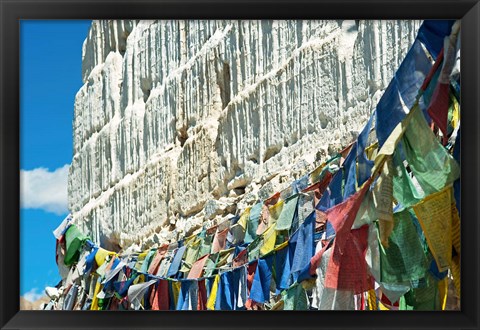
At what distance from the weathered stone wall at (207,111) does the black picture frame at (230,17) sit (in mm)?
4595

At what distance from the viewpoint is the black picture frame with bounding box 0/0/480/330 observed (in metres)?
6.25

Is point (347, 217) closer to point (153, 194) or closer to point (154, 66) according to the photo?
point (153, 194)

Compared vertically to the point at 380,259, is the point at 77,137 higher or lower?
higher

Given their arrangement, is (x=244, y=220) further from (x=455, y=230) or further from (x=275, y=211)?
(x=455, y=230)

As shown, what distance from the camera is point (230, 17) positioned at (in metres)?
6.39

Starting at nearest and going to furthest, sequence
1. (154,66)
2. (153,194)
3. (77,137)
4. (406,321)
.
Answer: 1. (406,321)
2. (153,194)
3. (154,66)
4. (77,137)

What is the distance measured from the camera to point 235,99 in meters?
18.4

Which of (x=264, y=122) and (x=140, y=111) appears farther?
(x=140, y=111)

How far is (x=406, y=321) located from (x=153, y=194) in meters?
15.5

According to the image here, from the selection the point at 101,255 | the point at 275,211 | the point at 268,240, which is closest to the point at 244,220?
the point at 275,211

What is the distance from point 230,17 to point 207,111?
13606mm

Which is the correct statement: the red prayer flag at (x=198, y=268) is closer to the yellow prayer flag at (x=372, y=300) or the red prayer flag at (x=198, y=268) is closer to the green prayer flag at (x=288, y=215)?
the green prayer flag at (x=288, y=215)

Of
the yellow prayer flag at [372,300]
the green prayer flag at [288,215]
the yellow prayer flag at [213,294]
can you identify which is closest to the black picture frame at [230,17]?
the yellow prayer flag at [372,300]
